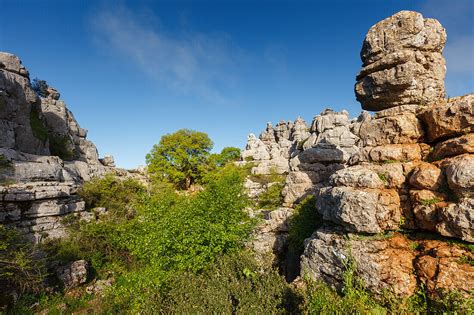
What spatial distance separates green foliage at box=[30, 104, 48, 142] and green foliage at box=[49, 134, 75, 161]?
4040mm

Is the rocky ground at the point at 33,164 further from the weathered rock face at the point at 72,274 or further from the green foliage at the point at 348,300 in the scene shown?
the green foliage at the point at 348,300

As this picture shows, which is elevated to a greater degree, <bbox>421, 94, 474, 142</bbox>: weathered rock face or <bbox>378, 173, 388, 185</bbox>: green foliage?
<bbox>421, 94, 474, 142</bbox>: weathered rock face

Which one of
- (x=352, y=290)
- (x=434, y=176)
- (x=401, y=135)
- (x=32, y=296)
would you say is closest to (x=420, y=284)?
(x=352, y=290)

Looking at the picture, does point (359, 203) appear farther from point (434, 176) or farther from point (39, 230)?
point (39, 230)

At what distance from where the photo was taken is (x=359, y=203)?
783 cm

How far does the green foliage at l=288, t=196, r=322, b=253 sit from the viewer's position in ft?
41.9

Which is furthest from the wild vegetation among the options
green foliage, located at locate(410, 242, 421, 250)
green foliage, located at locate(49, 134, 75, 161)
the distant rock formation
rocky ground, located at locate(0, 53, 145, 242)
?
green foliage, located at locate(49, 134, 75, 161)

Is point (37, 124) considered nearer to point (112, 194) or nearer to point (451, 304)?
point (112, 194)

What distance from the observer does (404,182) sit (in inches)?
323

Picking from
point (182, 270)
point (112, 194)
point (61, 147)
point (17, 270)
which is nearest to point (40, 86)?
point (61, 147)

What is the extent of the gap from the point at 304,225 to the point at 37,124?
→ 37528 millimetres

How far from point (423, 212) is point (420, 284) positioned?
2316 mm

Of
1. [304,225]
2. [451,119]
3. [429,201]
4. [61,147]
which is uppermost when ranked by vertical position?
[61,147]

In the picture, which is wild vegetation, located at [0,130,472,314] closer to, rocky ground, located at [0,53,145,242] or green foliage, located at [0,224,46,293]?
green foliage, located at [0,224,46,293]
